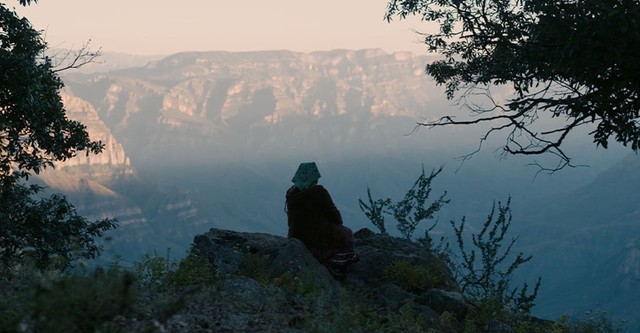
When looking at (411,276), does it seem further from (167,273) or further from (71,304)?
(71,304)

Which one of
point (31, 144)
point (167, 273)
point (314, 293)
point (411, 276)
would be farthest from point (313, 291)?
point (31, 144)

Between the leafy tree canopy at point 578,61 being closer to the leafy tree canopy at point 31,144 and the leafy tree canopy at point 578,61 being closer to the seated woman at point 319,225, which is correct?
the seated woman at point 319,225

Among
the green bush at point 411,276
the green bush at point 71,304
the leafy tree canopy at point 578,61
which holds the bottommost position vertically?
the green bush at point 411,276

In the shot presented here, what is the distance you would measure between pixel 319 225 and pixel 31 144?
6.71m

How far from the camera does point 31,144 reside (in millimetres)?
16500

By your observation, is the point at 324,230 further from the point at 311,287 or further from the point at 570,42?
the point at 570,42

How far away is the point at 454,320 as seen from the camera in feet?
42.5

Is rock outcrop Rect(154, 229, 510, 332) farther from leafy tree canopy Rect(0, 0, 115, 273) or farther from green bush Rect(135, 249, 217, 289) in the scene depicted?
leafy tree canopy Rect(0, 0, 115, 273)

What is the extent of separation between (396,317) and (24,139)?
9484mm

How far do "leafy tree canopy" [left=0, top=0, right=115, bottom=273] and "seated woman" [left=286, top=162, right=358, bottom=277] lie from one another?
4.67 m

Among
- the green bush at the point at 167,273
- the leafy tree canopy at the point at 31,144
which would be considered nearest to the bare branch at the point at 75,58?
the leafy tree canopy at the point at 31,144

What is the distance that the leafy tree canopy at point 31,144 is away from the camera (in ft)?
50.1

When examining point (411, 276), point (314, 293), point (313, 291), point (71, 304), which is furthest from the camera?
point (411, 276)

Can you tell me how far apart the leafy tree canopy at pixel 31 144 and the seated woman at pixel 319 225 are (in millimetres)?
4673
